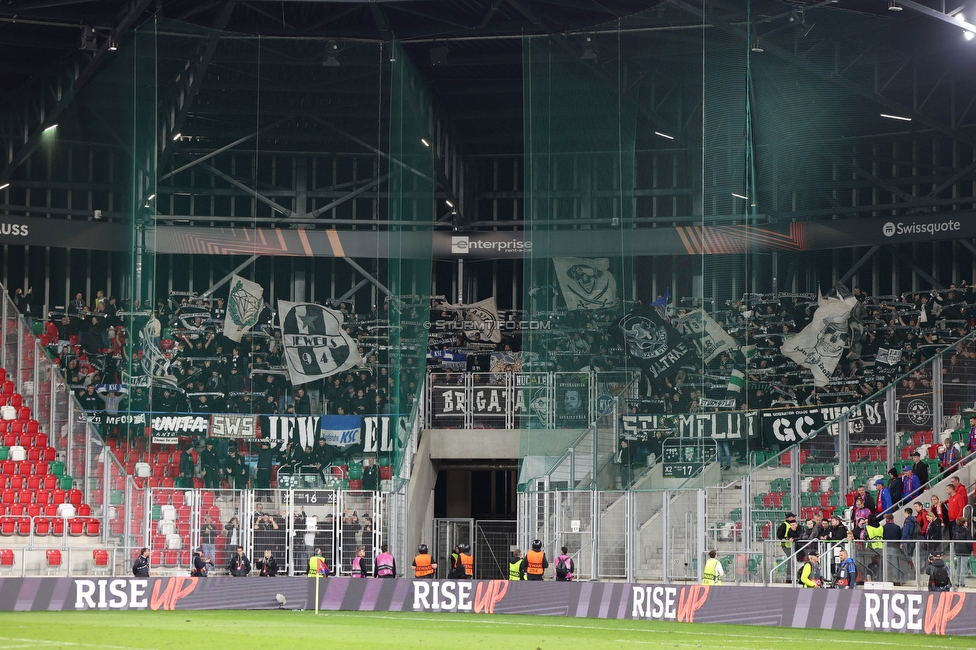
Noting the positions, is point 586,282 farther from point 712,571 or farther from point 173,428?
point 173,428

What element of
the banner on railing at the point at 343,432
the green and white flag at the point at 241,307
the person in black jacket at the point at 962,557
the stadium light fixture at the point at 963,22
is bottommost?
the person in black jacket at the point at 962,557

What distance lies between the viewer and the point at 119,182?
25.2 metres

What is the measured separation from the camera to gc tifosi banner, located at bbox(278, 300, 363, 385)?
25.2 metres

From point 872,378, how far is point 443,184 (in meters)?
13.2

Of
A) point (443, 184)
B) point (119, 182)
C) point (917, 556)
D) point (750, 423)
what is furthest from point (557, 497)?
point (443, 184)

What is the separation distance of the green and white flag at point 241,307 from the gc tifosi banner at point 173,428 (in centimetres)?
165

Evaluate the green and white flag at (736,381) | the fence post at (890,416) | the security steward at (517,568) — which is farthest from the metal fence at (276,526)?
the fence post at (890,416)

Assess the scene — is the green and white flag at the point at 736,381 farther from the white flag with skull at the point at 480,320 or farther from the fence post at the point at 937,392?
the white flag with skull at the point at 480,320

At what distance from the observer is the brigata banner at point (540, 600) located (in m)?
19.4

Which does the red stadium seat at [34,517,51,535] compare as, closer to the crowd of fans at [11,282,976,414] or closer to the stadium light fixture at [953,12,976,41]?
the crowd of fans at [11,282,976,414]

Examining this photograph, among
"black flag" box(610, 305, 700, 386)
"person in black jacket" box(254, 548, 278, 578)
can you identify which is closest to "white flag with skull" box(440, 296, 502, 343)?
"person in black jacket" box(254, 548, 278, 578)

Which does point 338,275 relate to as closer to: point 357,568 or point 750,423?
point 357,568

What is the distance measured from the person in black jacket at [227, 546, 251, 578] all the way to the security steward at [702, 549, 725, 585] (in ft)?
25.6

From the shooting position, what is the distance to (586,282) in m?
24.2
